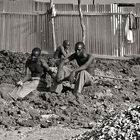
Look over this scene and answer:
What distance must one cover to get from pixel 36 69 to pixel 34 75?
0.16 metres

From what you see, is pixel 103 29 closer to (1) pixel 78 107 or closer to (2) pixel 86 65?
(2) pixel 86 65

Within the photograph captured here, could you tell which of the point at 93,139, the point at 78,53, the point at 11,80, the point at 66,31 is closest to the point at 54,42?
the point at 66,31

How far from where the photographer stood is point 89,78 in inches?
543

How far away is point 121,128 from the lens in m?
8.43

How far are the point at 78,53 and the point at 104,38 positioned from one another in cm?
548

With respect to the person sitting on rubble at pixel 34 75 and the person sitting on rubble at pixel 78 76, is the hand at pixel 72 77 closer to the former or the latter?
the person sitting on rubble at pixel 78 76

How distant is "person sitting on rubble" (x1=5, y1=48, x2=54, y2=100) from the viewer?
45.8ft

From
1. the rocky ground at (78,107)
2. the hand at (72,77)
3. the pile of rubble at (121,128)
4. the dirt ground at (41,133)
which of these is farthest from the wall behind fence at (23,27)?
the pile of rubble at (121,128)

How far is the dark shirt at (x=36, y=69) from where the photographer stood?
46.8ft

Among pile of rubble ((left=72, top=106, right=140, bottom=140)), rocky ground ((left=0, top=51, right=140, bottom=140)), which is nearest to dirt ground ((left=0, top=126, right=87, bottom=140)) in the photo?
rocky ground ((left=0, top=51, right=140, bottom=140))

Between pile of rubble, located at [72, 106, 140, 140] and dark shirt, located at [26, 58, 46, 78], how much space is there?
18.5ft

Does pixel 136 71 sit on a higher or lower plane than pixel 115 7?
lower

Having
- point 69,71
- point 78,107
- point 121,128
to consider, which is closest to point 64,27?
point 69,71

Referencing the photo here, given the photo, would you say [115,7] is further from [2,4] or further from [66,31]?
[2,4]
